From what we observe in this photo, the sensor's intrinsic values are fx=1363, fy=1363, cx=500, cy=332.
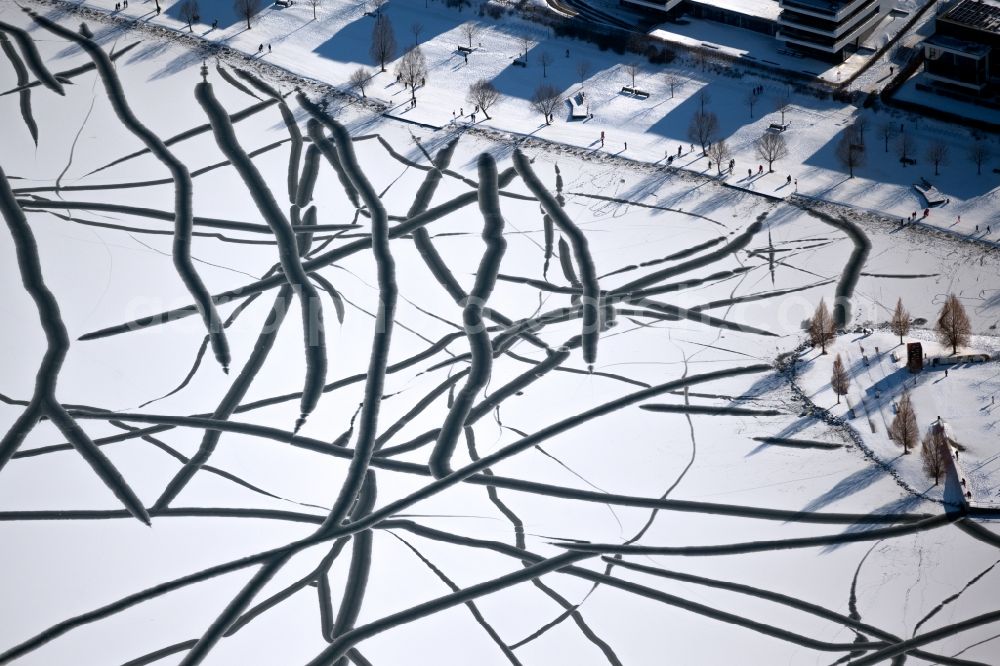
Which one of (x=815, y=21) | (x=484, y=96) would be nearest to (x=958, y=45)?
(x=815, y=21)

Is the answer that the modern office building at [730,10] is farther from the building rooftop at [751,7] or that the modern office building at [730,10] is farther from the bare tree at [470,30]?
the bare tree at [470,30]

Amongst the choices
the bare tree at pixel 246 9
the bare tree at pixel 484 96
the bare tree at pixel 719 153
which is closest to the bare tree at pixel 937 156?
the bare tree at pixel 719 153

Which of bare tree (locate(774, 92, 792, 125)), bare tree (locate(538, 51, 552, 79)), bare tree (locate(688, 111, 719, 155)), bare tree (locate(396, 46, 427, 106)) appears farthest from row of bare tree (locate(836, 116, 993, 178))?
bare tree (locate(396, 46, 427, 106))

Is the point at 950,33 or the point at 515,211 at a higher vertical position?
the point at 950,33

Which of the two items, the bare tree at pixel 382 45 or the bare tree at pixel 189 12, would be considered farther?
the bare tree at pixel 189 12

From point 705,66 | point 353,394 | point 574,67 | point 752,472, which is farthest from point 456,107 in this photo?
point 752,472

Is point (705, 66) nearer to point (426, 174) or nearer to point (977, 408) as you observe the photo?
point (426, 174)
